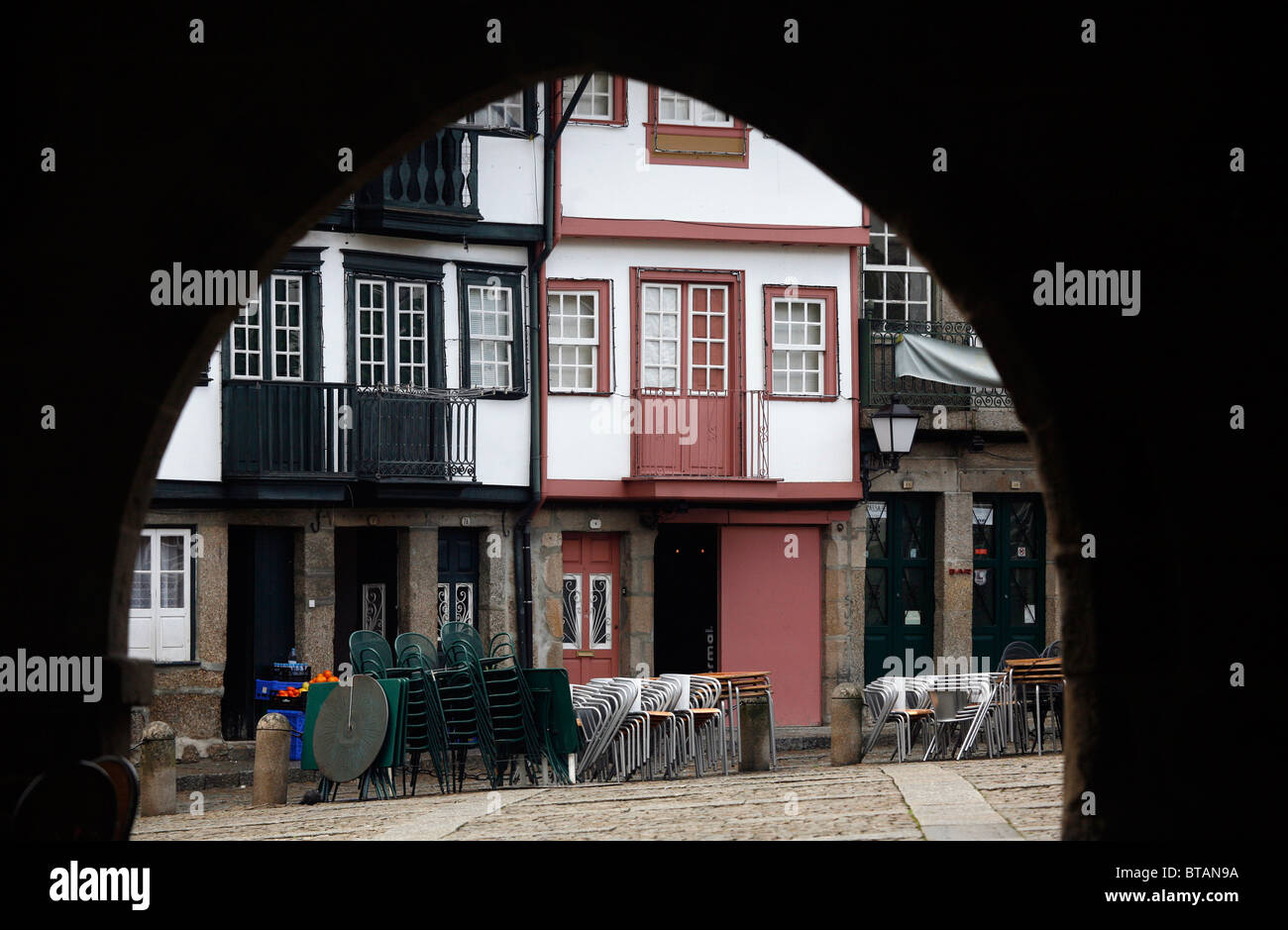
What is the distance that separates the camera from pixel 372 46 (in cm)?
445

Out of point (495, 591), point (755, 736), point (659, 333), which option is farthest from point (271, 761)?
point (659, 333)

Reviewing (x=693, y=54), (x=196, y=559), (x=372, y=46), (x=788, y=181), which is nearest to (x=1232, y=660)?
(x=693, y=54)

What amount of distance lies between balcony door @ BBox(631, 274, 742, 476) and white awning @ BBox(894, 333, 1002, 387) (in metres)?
1.88

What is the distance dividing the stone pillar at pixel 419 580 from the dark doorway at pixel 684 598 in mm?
2823

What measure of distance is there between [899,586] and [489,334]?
5611mm

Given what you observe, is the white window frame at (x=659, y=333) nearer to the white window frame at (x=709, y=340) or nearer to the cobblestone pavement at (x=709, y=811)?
the white window frame at (x=709, y=340)

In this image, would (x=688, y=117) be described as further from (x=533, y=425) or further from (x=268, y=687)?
(x=268, y=687)

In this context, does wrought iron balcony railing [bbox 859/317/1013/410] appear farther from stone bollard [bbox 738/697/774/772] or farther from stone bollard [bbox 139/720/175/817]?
stone bollard [bbox 139/720/175/817]

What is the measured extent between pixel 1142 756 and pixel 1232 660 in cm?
33

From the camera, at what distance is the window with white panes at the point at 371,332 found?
18.2m

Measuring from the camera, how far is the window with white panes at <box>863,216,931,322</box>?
66.4 feet
